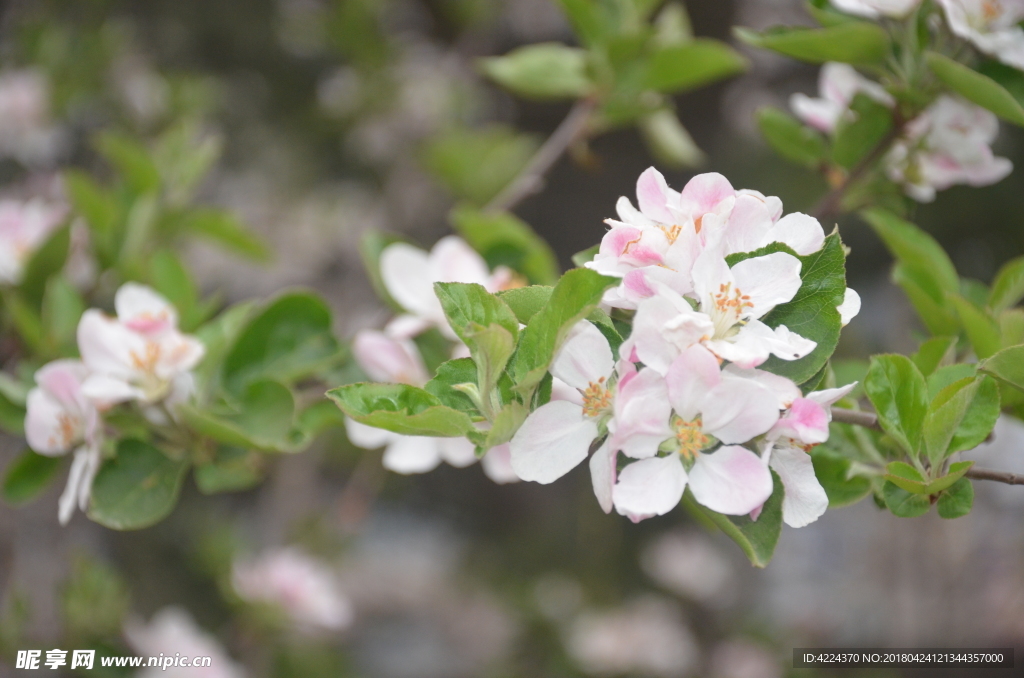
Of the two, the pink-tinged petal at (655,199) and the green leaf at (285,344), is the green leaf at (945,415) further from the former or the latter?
the green leaf at (285,344)

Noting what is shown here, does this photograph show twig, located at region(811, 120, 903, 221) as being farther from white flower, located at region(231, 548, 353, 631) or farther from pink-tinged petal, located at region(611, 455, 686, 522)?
white flower, located at region(231, 548, 353, 631)

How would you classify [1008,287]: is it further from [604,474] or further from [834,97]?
[604,474]

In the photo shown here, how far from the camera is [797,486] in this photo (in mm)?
469

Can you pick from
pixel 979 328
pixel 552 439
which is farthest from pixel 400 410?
pixel 979 328

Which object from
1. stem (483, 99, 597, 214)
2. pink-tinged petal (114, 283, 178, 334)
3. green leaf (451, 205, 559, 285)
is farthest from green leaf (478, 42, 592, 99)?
pink-tinged petal (114, 283, 178, 334)

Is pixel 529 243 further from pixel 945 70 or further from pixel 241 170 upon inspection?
pixel 241 170

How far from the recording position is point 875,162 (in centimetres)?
81

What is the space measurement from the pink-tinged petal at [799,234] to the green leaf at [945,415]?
0.49 feet

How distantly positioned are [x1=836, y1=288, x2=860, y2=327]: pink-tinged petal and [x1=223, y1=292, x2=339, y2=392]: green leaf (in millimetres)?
531

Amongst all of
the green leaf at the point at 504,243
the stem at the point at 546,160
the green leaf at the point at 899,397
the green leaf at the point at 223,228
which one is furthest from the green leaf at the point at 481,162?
the green leaf at the point at 899,397

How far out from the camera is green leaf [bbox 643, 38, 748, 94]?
97 centimetres

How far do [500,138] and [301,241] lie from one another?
73.8 inches

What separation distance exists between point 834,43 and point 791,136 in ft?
0.57

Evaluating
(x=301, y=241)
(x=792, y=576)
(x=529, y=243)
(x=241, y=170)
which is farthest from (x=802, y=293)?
(x=792, y=576)
